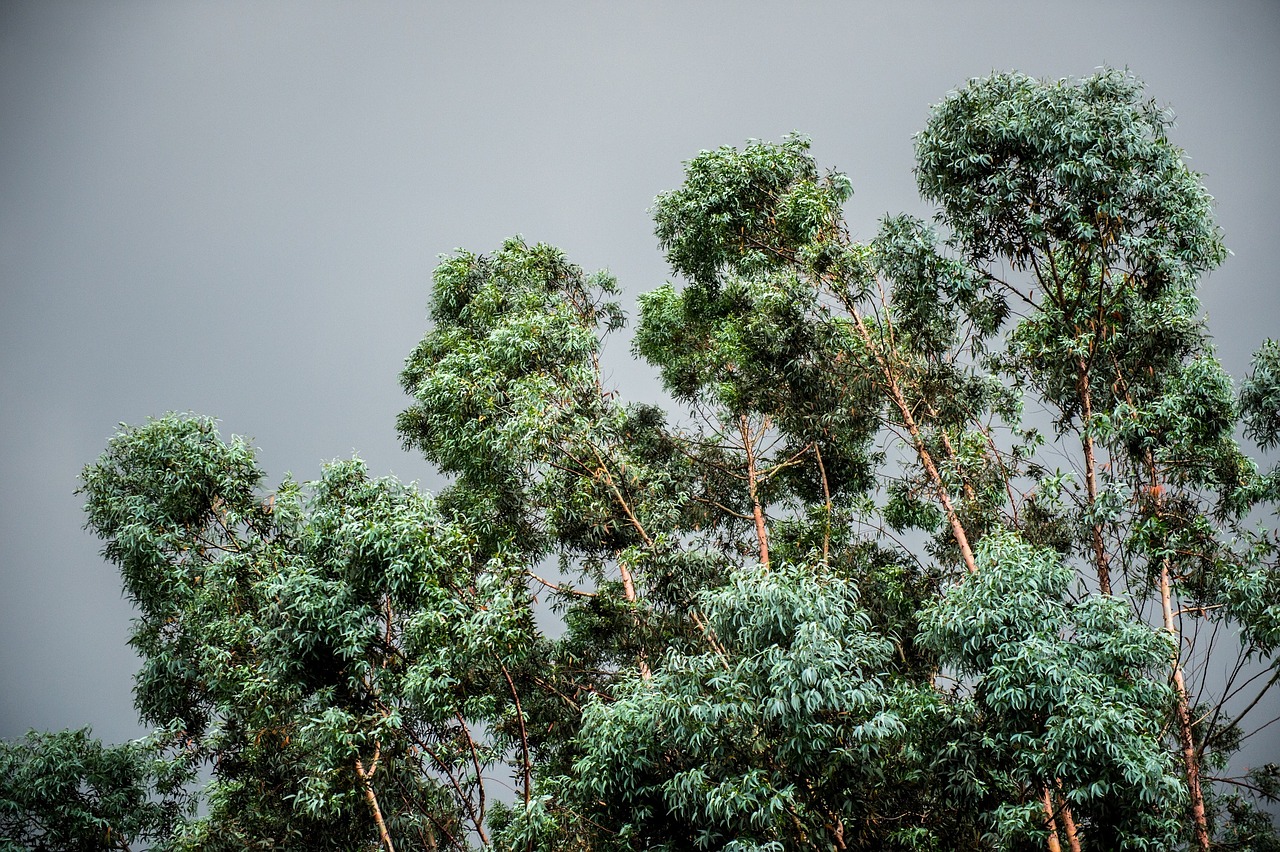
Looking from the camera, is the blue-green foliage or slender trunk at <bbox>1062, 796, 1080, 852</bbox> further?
slender trunk at <bbox>1062, 796, 1080, 852</bbox>

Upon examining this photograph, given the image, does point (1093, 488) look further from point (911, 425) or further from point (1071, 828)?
point (1071, 828)

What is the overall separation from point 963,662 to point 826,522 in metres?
4.69

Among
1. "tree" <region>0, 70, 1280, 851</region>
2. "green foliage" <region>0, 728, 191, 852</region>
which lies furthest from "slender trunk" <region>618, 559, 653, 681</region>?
"green foliage" <region>0, 728, 191, 852</region>

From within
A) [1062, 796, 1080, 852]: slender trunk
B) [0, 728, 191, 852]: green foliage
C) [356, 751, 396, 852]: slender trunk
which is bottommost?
[1062, 796, 1080, 852]: slender trunk

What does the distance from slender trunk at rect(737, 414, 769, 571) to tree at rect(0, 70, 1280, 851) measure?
0.18 feet

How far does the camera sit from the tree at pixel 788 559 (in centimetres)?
762

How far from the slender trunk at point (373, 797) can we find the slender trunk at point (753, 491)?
Answer: 5853mm

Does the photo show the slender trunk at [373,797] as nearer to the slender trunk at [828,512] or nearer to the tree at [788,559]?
the tree at [788,559]

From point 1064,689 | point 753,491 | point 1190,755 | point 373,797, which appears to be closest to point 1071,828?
point 1064,689

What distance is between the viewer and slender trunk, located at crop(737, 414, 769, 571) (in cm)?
1262

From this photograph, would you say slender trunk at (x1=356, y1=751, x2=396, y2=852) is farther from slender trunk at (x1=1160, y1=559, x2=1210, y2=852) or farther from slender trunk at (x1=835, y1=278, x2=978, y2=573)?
slender trunk at (x1=1160, y1=559, x2=1210, y2=852)

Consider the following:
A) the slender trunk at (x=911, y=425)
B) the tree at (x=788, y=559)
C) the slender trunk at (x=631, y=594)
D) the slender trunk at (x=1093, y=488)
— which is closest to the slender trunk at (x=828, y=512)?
the tree at (x=788, y=559)

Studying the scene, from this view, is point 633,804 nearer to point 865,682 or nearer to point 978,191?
point 865,682

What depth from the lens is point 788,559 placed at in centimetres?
1177
